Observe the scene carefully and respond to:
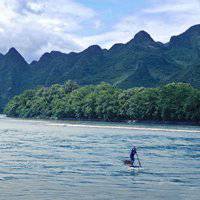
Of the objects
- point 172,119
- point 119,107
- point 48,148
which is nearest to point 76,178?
point 48,148

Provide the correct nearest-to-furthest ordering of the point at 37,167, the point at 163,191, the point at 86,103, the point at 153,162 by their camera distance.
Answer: the point at 163,191 → the point at 37,167 → the point at 153,162 → the point at 86,103

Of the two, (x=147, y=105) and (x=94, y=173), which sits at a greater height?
(x=147, y=105)

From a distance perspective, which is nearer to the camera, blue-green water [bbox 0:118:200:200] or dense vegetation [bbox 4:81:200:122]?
blue-green water [bbox 0:118:200:200]

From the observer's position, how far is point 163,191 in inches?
1428

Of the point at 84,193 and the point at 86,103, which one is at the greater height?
the point at 86,103

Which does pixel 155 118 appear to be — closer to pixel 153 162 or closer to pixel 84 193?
pixel 153 162

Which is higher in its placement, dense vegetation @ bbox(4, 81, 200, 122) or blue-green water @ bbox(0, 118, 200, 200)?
dense vegetation @ bbox(4, 81, 200, 122)

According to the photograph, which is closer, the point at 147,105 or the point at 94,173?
the point at 94,173

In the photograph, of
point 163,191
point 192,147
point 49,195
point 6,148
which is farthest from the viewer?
point 192,147

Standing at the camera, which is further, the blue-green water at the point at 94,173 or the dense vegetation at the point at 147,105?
the dense vegetation at the point at 147,105

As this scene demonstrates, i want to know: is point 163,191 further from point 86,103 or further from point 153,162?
point 86,103

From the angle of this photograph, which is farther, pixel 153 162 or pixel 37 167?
pixel 153 162

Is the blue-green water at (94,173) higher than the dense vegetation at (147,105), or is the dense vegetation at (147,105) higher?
the dense vegetation at (147,105)

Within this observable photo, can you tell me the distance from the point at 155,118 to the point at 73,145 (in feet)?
323
